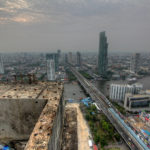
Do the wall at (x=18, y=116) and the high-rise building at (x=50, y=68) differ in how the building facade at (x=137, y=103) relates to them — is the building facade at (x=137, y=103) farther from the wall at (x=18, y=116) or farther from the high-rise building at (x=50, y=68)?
the high-rise building at (x=50, y=68)


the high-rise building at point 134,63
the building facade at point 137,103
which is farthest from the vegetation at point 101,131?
the high-rise building at point 134,63

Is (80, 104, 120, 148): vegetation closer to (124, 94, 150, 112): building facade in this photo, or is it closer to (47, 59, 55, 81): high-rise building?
(124, 94, 150, 112): building facade

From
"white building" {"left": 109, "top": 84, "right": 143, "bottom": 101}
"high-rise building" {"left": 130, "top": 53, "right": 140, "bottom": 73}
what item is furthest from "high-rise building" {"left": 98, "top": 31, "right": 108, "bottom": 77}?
"white building" {"left": 109, "top": 84, "right": 143, "bottom": 101}

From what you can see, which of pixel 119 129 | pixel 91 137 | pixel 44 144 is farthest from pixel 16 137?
pixel 119 129

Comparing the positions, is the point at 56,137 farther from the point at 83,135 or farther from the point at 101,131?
the point at 101,131

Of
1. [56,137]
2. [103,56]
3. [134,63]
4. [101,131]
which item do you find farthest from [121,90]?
[134,63]

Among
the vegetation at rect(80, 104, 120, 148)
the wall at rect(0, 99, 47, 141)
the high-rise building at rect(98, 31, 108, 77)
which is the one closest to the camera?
the wall at rect(0, 99, 47, 141)

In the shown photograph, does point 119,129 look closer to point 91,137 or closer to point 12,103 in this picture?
point 91,137
